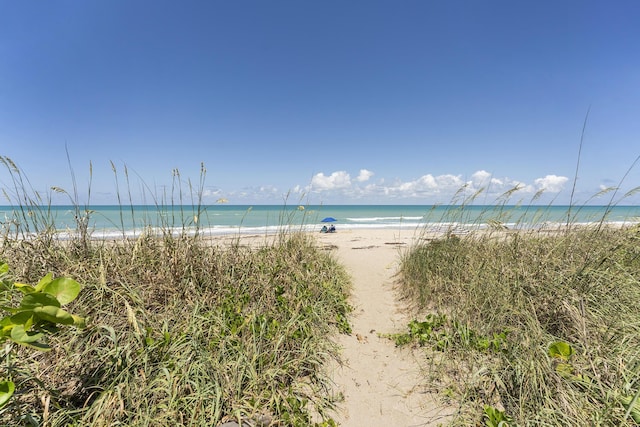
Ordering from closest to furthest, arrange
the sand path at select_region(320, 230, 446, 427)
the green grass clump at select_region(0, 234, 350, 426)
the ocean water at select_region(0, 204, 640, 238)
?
the green grass clump at select_region(0, 234, 350, 426), the sand path at select_region(320, 230, 446, 427), the ocean water at select_region(0, 204, 640, 238)

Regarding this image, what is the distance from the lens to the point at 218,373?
2416mm

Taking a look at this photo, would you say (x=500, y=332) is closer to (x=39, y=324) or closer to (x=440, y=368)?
(x=440, y=368)

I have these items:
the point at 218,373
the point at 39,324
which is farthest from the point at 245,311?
the point at 39,324

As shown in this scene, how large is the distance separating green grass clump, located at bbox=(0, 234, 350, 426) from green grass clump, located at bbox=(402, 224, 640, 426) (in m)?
1.39

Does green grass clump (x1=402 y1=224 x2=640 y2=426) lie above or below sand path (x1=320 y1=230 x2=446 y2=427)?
above

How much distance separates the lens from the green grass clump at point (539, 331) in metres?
2.16

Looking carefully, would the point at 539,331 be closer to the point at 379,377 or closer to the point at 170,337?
the point at 379,377

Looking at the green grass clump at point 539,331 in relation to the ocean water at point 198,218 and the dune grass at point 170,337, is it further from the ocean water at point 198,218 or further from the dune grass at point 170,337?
the dune grass at point 170,337

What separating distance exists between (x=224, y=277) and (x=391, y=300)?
308 centimetres

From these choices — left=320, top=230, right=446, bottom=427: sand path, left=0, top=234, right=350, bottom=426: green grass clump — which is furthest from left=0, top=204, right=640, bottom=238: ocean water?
left=320, top=230, right=446, bottom=427: sand path

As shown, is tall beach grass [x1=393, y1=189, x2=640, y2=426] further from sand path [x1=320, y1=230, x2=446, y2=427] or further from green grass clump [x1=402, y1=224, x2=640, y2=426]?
sand path [x1=320, y1=230, x2=446, y2=427]

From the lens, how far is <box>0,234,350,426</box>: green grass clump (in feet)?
6.80

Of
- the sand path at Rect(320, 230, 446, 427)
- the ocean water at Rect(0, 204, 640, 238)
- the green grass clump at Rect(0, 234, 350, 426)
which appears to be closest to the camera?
the green grass clump at Rect(0, 234, 350, 426)

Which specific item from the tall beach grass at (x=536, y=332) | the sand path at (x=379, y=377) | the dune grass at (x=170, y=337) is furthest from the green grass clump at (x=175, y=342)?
the tall beach grass at (x=536, y=332)
